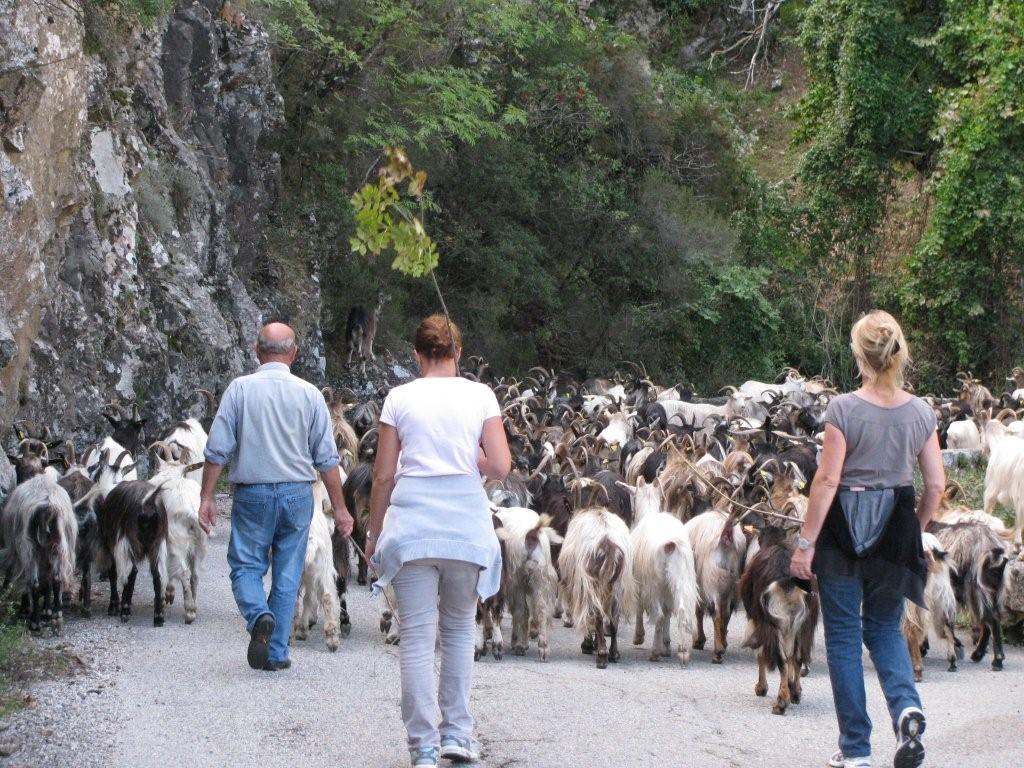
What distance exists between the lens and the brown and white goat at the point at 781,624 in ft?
23.3

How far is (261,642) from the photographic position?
7090 mm

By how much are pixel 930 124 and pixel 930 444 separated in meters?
24.2

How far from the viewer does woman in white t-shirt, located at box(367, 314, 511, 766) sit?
5148mm

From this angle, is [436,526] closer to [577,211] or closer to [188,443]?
[188,443]

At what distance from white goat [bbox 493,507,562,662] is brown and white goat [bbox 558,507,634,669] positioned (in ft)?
0.50

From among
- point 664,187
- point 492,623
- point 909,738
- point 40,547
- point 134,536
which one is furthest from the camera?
point 664,187

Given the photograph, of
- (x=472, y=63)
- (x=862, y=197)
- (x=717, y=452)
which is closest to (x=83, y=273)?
(x=717, y=452)

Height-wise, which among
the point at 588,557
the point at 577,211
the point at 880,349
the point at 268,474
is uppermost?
the point at 577,211

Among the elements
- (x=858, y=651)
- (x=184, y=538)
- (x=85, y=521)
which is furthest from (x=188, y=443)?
(x=858, y=651)

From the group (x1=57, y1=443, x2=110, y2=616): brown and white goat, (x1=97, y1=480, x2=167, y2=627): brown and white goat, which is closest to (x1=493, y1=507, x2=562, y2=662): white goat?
(x1=97, y1=480, x2=167, y2=627): brown and white goat

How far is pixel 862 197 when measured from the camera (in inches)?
1131

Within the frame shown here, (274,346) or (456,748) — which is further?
(274,346)

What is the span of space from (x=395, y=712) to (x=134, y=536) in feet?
10.7

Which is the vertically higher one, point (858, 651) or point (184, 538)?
point (184, 538)
